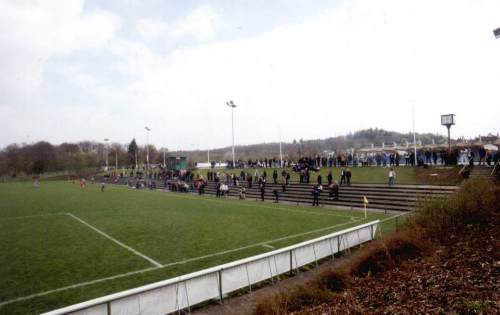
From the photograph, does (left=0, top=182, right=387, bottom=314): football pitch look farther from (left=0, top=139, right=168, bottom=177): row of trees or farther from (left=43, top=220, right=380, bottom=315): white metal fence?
(left=0, top=139, right=168, bottom=177): row of trees

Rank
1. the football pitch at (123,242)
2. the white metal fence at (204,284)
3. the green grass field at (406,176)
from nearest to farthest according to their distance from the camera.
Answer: the white metal fence at (204,284) < the football pitch at (123,242) < the green grass field at (406,176)

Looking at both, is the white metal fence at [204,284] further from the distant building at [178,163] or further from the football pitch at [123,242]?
the distant building at [178,163]

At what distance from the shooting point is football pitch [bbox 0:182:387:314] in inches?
388

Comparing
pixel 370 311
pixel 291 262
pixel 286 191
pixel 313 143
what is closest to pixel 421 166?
pixel 286 191

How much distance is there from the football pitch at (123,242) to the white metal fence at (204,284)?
8.37ft

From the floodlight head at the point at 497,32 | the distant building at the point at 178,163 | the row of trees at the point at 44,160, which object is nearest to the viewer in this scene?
the floodlight head at the point at 497,32

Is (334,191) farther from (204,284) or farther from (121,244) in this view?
(204,284)

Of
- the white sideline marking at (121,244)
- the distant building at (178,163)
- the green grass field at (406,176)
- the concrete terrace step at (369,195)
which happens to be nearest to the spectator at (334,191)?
the concrete terrace step at (369,195)

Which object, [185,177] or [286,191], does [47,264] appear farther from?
[185,177]

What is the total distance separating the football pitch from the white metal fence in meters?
2.55

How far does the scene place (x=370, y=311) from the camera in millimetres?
5754

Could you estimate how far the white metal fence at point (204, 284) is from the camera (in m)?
6.75

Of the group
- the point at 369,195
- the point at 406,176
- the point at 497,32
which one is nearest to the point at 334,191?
the point at 369,195

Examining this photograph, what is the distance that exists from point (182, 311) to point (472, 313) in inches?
227
